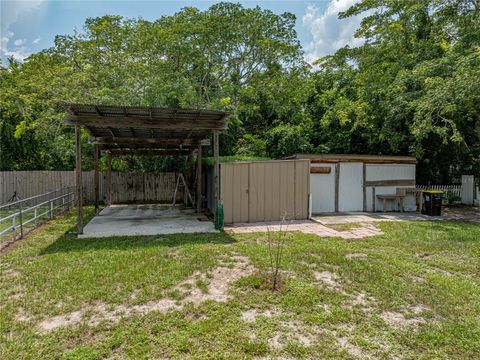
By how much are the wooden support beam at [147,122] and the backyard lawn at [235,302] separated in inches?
102

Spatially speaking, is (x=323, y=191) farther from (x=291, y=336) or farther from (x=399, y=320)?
(x=291, y=336)

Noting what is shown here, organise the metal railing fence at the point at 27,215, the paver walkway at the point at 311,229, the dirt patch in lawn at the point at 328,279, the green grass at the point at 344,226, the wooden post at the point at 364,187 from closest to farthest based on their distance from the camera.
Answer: the dirt patch in lawn at the point at 328,279
the metal railing fence at the point at 27,215
the paver walkway at the point at 311,229
the green grass at the point at 344,226
the wooden post at the point at 364,187

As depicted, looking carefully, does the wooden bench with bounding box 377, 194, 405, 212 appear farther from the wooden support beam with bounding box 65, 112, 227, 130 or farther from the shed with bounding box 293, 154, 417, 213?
the wooden support beam with bounding box 65, 112, 227, 130

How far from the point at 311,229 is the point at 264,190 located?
5.52ft

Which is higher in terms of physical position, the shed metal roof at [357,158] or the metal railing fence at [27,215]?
the shed metal roof at [357,158]

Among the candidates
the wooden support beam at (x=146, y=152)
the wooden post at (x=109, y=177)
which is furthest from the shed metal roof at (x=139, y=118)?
the wooden post at (x=109, y=177)

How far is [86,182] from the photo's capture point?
12.4m

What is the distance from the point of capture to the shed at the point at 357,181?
377 inches

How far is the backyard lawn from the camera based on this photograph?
2.59m

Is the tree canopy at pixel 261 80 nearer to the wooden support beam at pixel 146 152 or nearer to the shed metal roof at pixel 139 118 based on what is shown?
the wooden support beam at pixel 146 152

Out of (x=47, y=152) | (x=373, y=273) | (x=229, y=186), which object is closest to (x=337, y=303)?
(x=373, y=273)

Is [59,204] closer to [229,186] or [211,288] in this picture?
[229,186]

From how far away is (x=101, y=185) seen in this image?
12.8 meters

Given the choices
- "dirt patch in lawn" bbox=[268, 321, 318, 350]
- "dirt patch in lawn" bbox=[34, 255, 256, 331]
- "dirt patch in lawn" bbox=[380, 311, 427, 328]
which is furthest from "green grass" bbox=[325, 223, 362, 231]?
"dirt patch in lawn" bbox=[268, 321, 318, 350]
